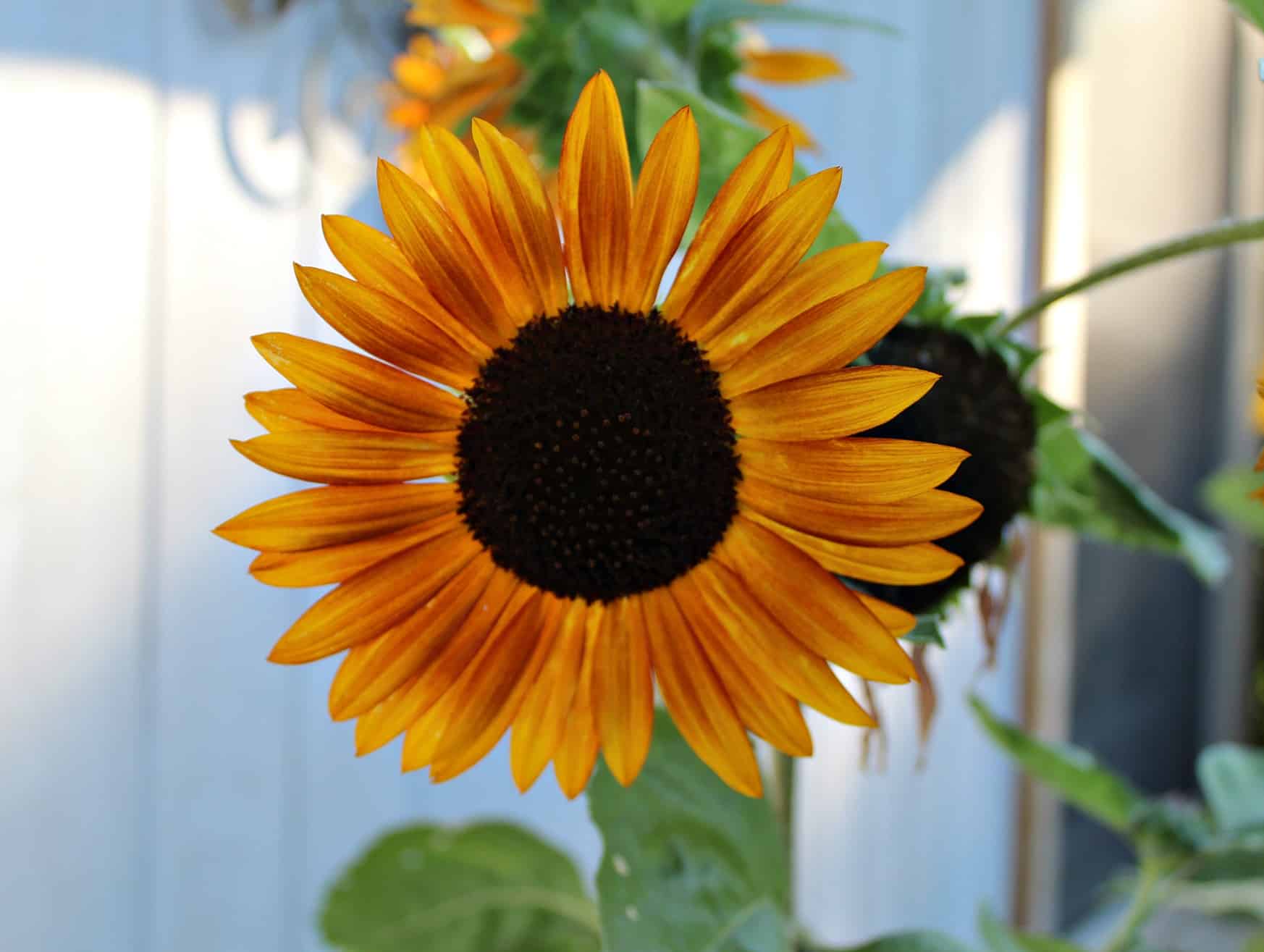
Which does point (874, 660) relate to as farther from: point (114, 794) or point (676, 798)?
point (114, 794)

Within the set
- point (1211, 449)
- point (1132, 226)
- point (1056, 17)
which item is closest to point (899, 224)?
point (1056, 17)

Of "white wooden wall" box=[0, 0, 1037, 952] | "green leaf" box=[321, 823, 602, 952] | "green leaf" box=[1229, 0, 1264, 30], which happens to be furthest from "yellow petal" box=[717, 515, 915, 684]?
"white wooden wall" box=[0, 0, 1037, 952]

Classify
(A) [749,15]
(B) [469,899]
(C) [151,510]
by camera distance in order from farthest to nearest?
(C) [151,510], (B) [469,899], (A) [749,15]

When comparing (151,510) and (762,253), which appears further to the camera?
(151,510)

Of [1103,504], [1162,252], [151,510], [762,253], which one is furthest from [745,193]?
[151,510]

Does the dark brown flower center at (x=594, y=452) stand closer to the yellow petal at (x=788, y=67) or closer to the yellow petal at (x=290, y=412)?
the yellow petal at (x=290, y=412)

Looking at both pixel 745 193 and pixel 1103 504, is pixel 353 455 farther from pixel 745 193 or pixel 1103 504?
pixel 1103 504

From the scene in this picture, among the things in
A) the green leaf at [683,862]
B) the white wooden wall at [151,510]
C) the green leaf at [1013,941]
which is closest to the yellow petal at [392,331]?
the green leaf at [683,862]
